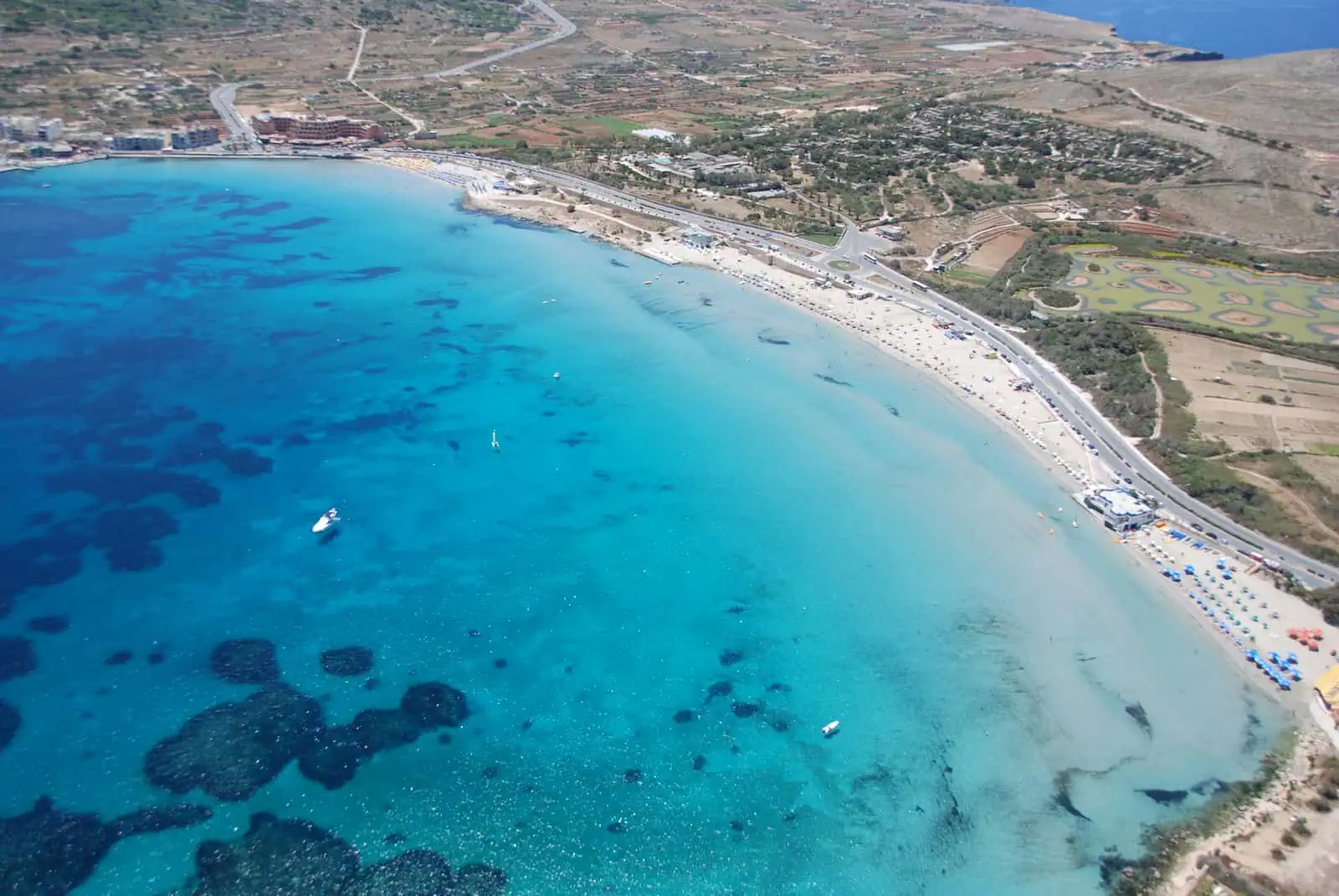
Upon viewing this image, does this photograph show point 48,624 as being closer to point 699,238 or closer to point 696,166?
point 699,238

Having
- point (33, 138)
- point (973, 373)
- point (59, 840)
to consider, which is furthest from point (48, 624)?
point (33, 138)

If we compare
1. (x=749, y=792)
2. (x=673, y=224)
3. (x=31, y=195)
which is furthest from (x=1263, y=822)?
(x=31, y=195)

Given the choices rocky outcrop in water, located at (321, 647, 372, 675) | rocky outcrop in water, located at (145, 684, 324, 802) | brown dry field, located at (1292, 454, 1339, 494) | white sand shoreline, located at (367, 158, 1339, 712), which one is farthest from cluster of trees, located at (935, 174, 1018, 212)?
rocky outcrop in water, located at (145, 684, 324, 802)

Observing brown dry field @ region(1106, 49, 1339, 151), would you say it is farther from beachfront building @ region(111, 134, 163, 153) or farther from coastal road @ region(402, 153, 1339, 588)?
beachfront building @ region(111, 134, 163, 153)

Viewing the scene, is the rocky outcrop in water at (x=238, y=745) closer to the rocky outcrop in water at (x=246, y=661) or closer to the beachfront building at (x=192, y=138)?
the rocky outcrop in water at (x=246, y=661)

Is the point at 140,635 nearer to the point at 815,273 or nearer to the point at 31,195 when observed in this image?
the point at 815,273

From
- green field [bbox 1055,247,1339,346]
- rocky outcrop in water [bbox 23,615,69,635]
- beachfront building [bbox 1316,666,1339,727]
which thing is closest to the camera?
beachfront building [bbox 1316,666,1339,727]
